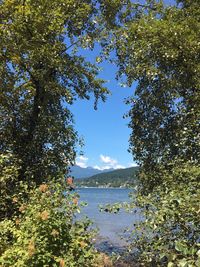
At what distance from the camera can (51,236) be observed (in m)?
8.68

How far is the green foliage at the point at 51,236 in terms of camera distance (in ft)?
27.2

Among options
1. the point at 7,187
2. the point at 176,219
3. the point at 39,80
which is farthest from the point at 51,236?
the point at 39,80

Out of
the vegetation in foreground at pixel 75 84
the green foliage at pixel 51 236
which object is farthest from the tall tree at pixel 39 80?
the green foliage at pixel 51 236

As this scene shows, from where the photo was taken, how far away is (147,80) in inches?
685

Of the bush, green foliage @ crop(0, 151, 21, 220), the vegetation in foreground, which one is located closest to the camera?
the bush

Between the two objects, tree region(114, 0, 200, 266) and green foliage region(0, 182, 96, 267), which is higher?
tree region(114, 0, 200, 266)

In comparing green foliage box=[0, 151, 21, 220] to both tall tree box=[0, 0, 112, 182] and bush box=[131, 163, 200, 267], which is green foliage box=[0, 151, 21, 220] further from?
bush box=[131, 163, 200, 267]

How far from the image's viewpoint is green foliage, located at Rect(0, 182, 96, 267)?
8305 mm

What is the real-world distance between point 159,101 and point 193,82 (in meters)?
2.19

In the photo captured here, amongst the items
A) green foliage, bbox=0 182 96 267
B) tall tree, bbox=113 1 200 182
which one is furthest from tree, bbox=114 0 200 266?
green foliage, bbox=0 182 96 267

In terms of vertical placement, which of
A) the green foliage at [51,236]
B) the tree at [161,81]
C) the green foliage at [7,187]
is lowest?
the green foliage at [51,236]

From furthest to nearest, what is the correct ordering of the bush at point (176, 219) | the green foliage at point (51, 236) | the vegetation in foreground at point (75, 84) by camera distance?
1. the vegetation in foreground at point (75, 84)
2. the green foliage at point (51, 236)
3. the bush at point (176, 219)

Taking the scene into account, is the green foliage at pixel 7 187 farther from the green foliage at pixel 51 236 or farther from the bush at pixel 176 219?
the bush at pixel 176 219

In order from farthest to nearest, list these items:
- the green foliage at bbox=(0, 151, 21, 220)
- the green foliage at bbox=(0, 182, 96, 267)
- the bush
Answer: the green foliage at bbox=(0, 151, 21, 220), the green foliage at bbox=(0, 182, 96, 267), the bush
